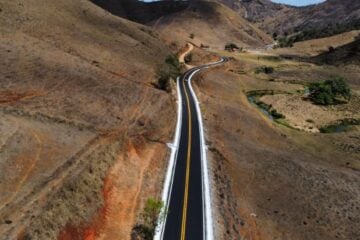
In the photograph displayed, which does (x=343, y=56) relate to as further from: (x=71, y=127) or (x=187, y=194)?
(x=71, y=127)

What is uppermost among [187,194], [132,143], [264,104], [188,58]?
[188,58]

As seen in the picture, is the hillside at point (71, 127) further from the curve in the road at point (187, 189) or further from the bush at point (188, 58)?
the bush at point (188, 58)

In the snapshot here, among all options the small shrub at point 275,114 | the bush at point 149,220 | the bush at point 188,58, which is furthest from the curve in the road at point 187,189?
the bush at point 188,58

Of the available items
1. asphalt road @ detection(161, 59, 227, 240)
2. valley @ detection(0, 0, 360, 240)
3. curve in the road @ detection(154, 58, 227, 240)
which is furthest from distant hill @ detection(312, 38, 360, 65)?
asphalt road @ detection(161, 59, 227, 240)

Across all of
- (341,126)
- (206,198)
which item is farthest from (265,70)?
(206,198)

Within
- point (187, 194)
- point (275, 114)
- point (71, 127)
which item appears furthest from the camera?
point (275, 114)

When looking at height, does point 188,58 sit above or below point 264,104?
above
